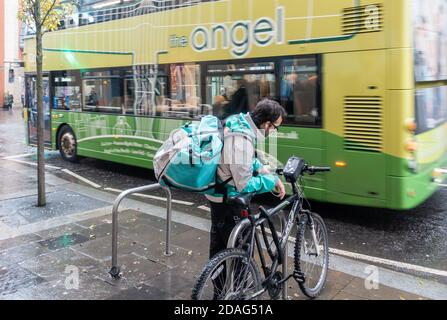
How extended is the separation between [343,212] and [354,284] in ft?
9.84

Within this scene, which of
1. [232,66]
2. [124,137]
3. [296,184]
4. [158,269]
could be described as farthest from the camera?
[124,137]

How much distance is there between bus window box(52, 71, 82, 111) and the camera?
11.2 meters

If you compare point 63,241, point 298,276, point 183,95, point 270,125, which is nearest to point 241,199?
point 270,125

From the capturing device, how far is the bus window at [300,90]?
655 centimetres

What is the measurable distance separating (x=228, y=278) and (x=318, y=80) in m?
4.09

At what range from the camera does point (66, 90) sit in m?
11.6

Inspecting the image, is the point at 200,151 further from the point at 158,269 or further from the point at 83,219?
the point at 83,219

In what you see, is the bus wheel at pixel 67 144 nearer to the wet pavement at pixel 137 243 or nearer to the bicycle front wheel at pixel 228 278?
the wet pavement at pixel 137 243

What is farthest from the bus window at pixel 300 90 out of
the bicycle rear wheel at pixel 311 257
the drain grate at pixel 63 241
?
the drain grate at pixel 63 241

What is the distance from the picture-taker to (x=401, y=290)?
434 centimetres

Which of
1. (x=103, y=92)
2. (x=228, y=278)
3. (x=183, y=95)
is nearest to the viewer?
(x=228, y=278)

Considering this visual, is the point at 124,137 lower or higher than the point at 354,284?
higher

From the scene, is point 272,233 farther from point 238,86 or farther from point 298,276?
point 238,86
